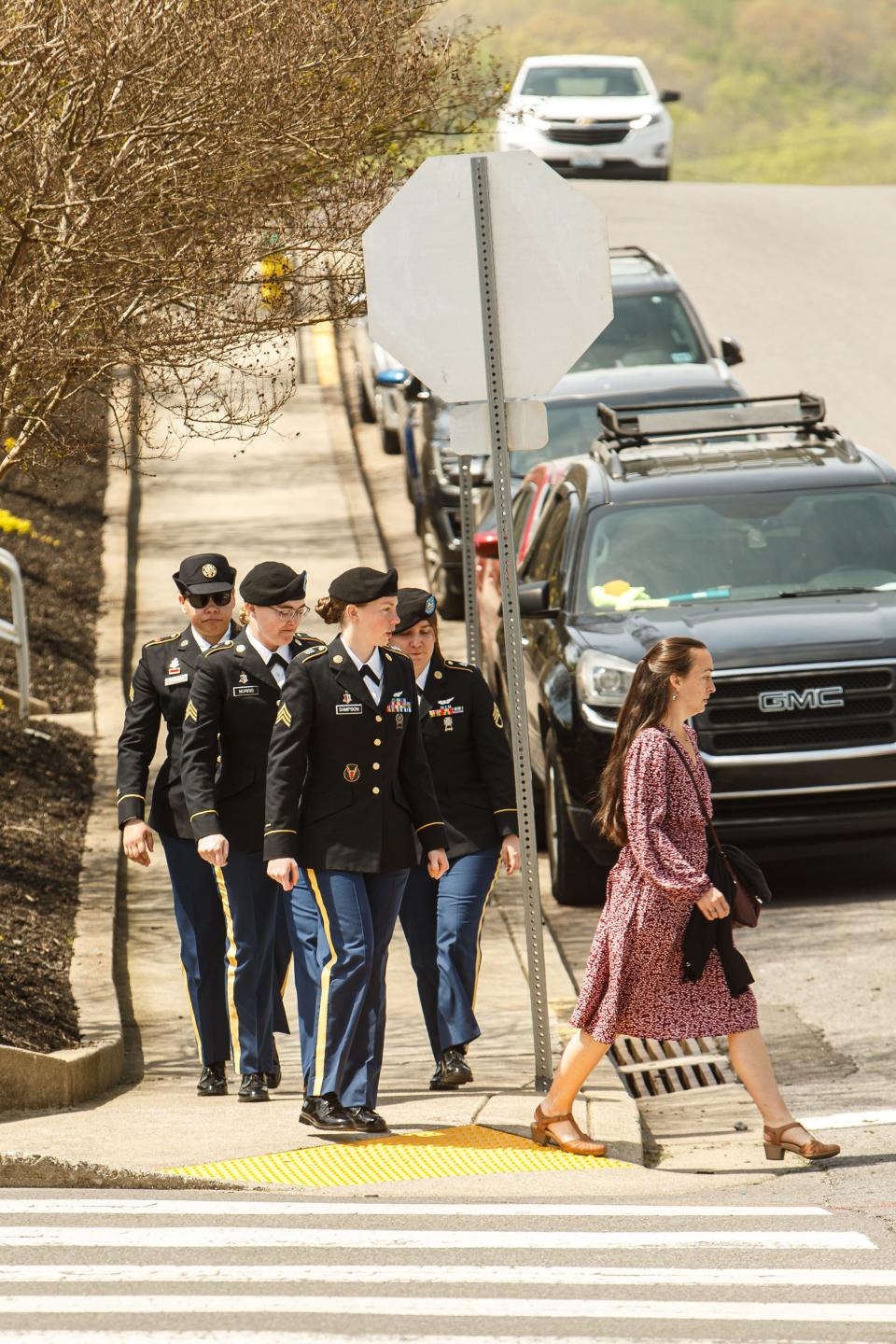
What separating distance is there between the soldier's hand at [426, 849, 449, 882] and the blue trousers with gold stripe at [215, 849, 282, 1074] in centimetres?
75

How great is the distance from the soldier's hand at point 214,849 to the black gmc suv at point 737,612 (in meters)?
2.85

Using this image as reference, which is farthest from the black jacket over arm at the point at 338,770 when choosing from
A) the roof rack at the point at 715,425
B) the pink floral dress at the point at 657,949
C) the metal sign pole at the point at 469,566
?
the roof rack at the point at 715,425

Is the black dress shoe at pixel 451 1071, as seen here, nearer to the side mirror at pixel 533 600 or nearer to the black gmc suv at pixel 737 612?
the black gmc suv at pixel 737 612

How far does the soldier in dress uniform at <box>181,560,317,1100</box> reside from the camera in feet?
24.3

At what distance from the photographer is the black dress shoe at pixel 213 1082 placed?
7.60m

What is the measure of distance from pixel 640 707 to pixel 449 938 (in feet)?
4.58

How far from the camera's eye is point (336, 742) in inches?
270

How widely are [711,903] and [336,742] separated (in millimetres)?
1294

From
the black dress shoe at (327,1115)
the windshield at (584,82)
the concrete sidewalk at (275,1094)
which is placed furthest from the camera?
the windshield at (584,82)

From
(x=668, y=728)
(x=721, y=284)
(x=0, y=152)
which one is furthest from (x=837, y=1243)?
(x=721, y=284)

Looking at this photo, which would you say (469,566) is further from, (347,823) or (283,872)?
(283,872)

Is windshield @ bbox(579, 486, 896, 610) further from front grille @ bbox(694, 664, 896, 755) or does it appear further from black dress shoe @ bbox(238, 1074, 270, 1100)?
black dress shoe @ bbox(238, 1074, 270, 1100)

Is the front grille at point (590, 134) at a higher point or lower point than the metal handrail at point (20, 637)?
higher

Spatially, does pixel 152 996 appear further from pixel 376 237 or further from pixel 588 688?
pixel 376 237
